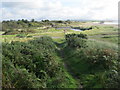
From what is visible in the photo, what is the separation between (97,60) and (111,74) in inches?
141

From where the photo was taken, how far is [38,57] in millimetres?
11648

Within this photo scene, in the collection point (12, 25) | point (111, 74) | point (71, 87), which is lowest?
point (71, 87)

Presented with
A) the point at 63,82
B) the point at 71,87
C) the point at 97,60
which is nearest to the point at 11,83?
the point at 63,82

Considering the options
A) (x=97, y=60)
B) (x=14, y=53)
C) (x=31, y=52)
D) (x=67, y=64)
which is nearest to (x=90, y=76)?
(x=97, y=60)

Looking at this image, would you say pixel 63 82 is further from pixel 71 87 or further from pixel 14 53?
pixel 14 53

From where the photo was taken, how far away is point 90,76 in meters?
11.9

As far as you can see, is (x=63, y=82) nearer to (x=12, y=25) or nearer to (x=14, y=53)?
(x=14, y=53)

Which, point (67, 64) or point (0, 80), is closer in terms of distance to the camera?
point (0, 80)

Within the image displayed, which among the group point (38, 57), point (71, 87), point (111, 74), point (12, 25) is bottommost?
point (71, 87)

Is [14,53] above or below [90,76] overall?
above

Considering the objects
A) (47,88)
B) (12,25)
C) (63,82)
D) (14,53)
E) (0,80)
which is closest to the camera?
(0,80)

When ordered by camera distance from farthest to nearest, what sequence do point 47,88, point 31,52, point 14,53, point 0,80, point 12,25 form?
point 12,25
point 31,52
point 14,53
point 47,88
point 0,80

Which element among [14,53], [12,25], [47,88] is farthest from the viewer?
[12,25]

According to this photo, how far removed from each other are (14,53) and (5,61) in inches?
76.0
